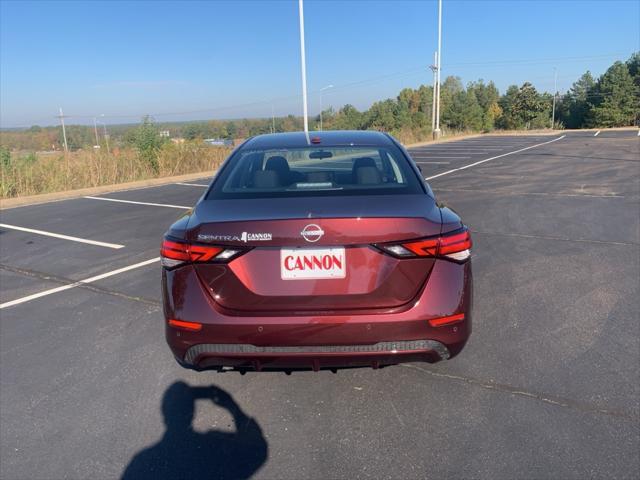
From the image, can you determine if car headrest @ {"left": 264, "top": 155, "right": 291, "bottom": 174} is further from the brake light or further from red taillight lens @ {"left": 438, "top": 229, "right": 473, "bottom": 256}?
the brake light

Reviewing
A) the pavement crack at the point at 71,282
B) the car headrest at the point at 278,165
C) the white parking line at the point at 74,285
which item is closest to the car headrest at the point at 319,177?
the car headrest at the point at 278,165

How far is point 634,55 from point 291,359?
91.9 m

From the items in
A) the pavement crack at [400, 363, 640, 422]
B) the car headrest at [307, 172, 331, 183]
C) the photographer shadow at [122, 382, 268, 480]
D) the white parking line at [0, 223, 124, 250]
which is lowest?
the photographer shadow at [122, 382, 268, 480]

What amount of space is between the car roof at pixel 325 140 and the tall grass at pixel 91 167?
36.1ft

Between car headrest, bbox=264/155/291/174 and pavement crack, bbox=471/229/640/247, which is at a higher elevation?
car headrest, bbox=264/155/291/174

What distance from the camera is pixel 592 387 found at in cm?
299

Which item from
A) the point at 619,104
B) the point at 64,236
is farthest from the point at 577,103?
the point at 64,236

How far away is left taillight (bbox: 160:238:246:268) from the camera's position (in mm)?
2414

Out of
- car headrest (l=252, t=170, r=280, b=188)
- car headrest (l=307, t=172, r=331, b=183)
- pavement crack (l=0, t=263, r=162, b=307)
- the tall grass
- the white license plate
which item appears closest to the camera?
the white license plate

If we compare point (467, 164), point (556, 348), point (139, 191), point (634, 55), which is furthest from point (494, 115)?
point (556, 348)

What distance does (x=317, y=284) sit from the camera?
2.38 metres

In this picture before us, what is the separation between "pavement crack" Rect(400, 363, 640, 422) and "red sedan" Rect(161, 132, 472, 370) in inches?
25.9

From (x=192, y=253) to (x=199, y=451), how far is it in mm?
1008

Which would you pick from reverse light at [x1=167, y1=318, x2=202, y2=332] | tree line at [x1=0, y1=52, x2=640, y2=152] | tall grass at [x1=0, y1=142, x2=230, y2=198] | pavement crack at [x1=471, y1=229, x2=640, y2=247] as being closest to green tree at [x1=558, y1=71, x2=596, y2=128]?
tree line at [x1=0, y1=52, x2=640, y2=152]
